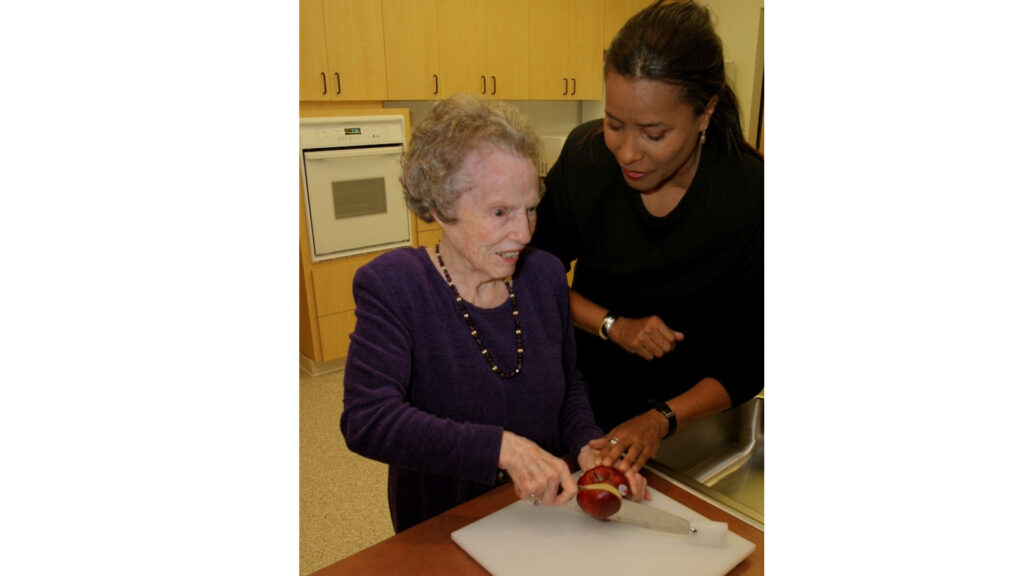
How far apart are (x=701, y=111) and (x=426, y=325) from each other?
2.21 feet

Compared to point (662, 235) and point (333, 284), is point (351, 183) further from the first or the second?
point (662, 235)

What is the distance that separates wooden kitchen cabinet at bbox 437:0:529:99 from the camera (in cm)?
395

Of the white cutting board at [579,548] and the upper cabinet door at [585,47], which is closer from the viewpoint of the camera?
the white cutting board at [579,548]

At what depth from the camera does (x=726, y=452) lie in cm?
152

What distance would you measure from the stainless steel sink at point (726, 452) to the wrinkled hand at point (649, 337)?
0.24 m

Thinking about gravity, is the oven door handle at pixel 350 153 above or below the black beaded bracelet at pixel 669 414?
above

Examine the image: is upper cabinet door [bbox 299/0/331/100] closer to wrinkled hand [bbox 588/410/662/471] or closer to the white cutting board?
wrinkled hand [bbox 588/410/662/471]

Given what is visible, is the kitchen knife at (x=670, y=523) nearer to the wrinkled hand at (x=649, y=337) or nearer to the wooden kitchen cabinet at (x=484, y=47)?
the wrinkled hand at (x=649, y=337)

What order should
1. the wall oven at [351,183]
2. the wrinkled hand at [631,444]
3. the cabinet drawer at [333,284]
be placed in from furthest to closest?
the cabinet drawer at [333,284] < the wall oven at [351,183] < the wrinkled hand at [631,444]

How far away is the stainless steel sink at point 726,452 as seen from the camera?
143 centimetres

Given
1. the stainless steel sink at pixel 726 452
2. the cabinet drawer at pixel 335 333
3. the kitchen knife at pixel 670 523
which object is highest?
the kitchen knife at pixel 670 523

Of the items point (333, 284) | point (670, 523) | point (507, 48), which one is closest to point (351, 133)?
point (333, 284)

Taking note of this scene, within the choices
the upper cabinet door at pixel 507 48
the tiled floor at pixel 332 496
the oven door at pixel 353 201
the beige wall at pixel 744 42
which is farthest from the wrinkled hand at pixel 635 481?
the beige wall at pixel 744 42

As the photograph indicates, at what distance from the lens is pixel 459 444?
981 mm
